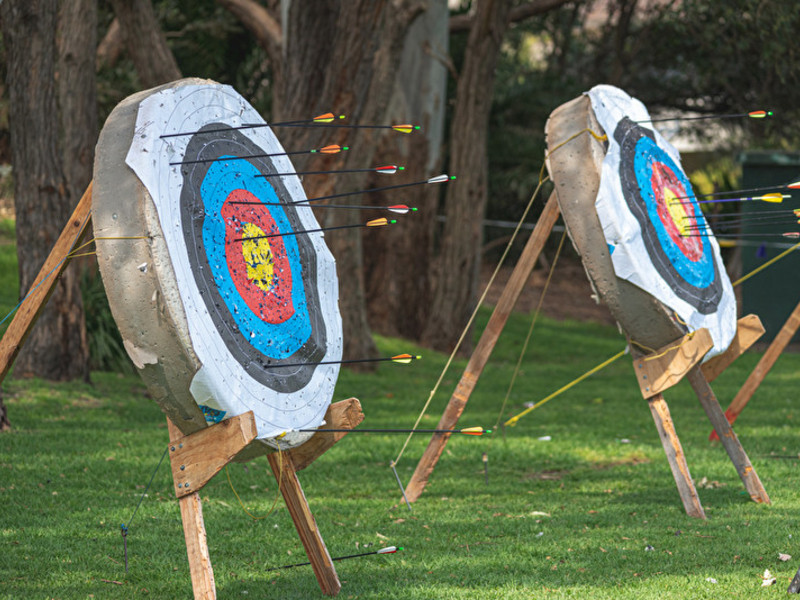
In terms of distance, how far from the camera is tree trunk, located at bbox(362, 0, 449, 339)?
41.5 ft

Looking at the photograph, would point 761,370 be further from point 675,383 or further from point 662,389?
point 675,383

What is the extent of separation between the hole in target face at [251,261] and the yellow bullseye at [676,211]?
223 cm

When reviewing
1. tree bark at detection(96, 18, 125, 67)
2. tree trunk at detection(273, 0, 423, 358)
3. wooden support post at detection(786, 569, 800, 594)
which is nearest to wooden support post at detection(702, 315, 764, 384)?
wooden support post at detection(786, 569, 800, 594)

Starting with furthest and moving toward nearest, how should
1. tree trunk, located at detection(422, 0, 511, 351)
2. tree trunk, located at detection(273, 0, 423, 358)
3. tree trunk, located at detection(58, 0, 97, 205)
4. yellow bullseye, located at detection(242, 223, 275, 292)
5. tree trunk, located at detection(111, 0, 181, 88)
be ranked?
tree trunk, located at detection(422, 0, 511, 351) < tree trunk, located at detection(111, 0, 181, 88) < tree trunk, located at detection(58, 0, 97, 205) < tree trunk, located at detection(273, 0, 423, 358) < yellow bullseye, located at detection(242, 223, 275, 292)

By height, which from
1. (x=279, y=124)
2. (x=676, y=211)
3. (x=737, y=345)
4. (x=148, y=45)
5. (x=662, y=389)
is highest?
(x=148, y=45)

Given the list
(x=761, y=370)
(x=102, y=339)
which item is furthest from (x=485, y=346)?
(x=102, y=339)

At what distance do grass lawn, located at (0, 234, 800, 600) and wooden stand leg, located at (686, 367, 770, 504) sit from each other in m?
0.09

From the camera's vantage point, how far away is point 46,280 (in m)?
3.38

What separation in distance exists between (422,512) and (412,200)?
26.7 ft

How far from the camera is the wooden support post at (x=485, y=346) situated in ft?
16.6

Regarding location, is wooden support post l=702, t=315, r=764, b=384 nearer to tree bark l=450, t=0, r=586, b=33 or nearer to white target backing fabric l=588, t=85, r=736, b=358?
white target backing fabric l=588, t=85, r=736, b=358

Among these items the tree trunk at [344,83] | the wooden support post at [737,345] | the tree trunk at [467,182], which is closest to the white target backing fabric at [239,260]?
the wooden support post at [737,345]

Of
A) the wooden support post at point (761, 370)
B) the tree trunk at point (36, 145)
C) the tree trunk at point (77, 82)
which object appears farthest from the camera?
the tree trunk at point (77, 82)

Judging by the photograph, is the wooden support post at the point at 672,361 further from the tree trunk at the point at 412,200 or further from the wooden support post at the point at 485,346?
the tree trunk at the point at 412,200
